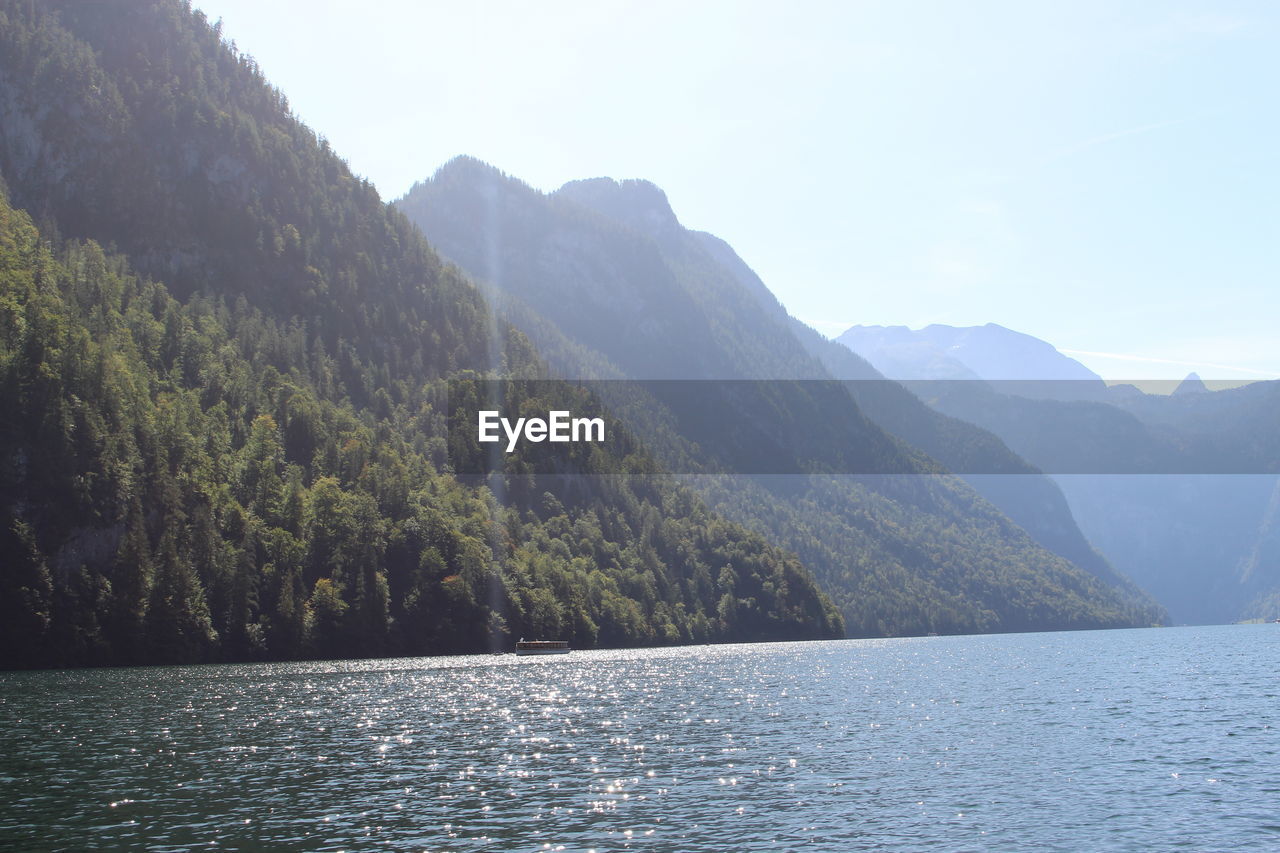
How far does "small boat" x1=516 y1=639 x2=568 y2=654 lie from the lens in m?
187

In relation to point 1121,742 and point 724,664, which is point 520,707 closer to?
point 1121,742

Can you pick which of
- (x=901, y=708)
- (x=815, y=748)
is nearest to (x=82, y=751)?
(x=815, y=748)

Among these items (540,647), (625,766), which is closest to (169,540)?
(540,647)

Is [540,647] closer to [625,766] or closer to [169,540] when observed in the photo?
[169,540]

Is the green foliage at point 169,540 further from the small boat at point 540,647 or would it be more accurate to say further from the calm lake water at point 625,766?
the calm lake water at point 625,766

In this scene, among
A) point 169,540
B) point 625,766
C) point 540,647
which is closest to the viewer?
point 625,766

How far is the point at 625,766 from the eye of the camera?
63.0 m

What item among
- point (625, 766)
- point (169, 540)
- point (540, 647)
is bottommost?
point (540, 647)

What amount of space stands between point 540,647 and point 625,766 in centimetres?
13001

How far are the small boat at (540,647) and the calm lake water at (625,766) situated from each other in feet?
219

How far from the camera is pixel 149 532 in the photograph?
518 feet

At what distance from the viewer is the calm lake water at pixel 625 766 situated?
149 feet

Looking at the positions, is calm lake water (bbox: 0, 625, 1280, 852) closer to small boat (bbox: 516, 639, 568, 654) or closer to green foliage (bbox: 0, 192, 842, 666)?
green foliage (bbox: 0, 192, 842, 666)

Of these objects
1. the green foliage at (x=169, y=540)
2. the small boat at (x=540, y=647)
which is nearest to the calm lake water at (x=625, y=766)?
the green foliage at (x=169, y=540)
